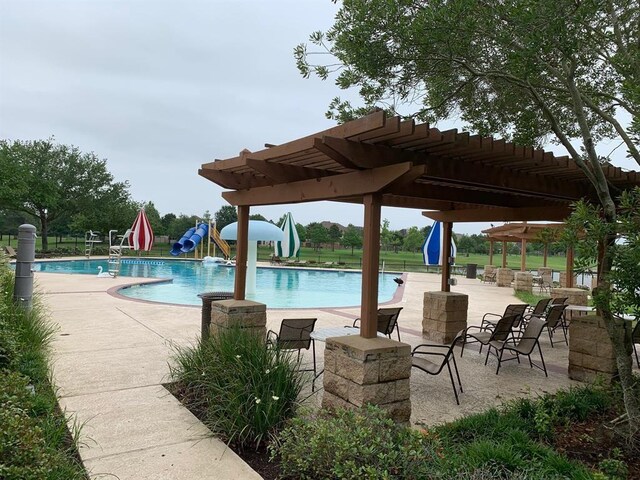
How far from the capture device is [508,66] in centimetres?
480

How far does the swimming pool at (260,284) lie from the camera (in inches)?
595

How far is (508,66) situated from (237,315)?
179 inches

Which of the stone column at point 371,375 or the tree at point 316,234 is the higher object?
the tree at point 316,234

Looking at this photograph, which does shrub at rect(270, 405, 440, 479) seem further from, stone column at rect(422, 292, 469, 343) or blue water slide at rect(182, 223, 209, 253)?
blue water slide at rect(182, 223, 209, 253)

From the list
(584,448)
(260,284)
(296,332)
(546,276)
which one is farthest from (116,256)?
(584,448)

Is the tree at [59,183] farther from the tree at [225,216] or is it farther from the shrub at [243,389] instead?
the shrub at [243,389]

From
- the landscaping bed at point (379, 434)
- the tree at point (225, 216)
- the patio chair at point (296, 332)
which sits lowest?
the landscaping bed at point (379, 434)

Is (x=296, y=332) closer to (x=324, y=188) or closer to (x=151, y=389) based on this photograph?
(x=151, y=389)

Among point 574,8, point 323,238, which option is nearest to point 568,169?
point 574,8

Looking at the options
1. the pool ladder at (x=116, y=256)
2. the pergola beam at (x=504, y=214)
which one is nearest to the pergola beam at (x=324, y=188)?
the pergola beam at (x=504, y=214)

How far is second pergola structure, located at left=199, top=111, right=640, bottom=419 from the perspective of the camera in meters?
3.70

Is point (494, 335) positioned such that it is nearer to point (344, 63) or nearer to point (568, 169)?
point (568, 169)

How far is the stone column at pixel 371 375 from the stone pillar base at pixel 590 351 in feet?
10.2

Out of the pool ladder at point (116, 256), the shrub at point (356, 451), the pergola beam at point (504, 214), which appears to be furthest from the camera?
the pool ladder at point (116, 256)
